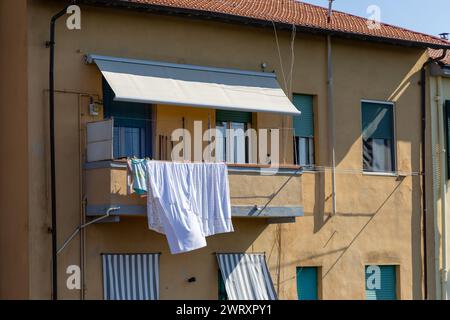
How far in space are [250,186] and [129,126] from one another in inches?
106

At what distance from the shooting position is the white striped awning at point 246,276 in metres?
22.8

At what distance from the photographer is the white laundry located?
2091cm

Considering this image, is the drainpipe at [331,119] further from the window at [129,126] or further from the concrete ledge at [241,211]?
the window at [129,126]

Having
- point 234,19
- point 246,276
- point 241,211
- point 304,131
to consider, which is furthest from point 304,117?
point 246,276

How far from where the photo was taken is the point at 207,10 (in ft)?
74.4

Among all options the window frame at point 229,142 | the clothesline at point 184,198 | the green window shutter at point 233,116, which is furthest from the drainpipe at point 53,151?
the green window shutter at point 233,116

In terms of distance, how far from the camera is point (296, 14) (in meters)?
25.6

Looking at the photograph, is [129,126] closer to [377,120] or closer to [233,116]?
[233,116]

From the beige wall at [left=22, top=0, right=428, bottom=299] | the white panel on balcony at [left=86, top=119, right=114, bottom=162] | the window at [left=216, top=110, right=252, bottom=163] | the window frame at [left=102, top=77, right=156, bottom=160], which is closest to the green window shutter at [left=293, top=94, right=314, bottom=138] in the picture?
the beige wall at [left=22, top=0, right=428, bottom=299]

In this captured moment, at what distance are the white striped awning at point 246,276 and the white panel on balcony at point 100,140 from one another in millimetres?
3564

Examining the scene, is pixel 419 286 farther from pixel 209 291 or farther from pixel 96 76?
pixel 96 76

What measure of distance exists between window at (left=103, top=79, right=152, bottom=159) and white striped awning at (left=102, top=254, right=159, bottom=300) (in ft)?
6.50

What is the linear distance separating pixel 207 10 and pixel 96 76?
2.73 metres

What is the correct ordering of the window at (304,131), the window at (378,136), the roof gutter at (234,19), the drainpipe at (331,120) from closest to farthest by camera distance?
the roof gutter at (234,19), the window at (304,131), the drainpipe at (331,120), the window at (378,136)
